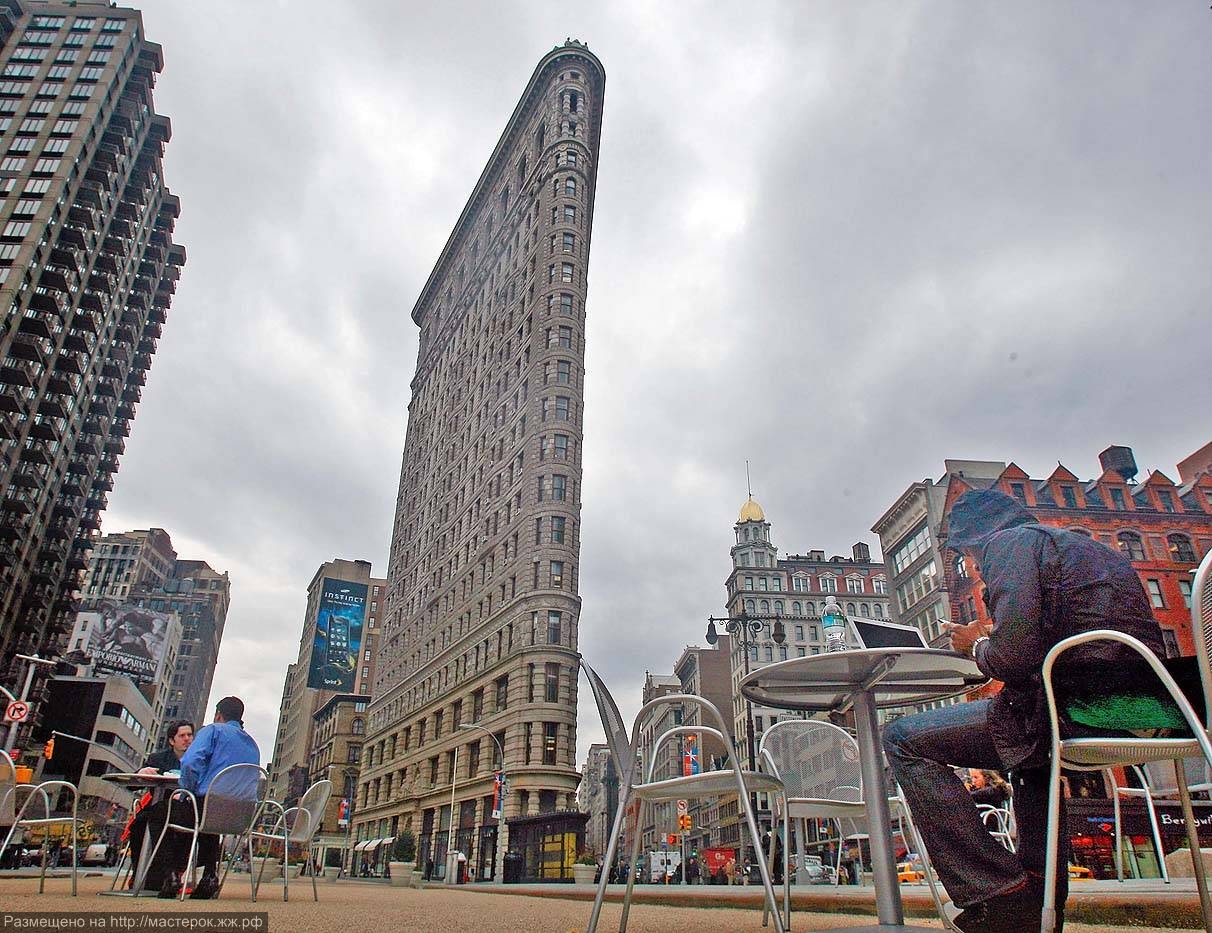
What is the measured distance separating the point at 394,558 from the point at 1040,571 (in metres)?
75.5

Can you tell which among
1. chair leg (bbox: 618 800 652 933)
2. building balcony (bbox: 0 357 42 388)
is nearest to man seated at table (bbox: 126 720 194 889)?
chair leg (bbox: 618 800 652 933)

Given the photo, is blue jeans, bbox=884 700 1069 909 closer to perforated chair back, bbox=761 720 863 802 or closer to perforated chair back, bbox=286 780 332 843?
perforated chair back, bbox=761 720 863 802

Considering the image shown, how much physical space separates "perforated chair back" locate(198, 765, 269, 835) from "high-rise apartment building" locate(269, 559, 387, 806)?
6339 centimetres

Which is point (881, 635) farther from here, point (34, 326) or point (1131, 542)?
point (34, 326)

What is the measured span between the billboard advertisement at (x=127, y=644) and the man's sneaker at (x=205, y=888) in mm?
98558

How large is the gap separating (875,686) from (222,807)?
4989 mm

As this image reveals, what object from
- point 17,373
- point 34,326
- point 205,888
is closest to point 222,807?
point 205,888

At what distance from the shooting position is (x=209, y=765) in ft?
19.3


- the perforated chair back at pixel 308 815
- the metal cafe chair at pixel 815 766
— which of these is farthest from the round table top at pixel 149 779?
the metal cafe chair at pixel 815 766

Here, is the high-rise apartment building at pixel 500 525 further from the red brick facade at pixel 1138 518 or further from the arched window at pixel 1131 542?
the arched window at pixel 1131 542

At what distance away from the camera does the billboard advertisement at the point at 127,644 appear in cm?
8575

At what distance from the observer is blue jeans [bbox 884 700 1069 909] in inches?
110

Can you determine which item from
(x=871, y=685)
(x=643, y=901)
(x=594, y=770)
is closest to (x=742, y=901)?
(x=643, y=901)

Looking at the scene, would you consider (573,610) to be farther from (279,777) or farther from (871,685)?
(279,777)
